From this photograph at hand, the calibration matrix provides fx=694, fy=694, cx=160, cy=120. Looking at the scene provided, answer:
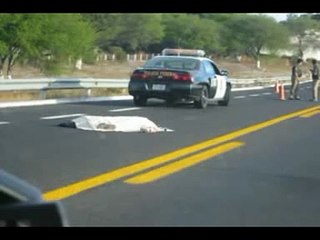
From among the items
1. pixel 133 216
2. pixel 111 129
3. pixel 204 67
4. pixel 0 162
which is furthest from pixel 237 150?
pixel 204 67

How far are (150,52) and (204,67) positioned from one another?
3245 cm

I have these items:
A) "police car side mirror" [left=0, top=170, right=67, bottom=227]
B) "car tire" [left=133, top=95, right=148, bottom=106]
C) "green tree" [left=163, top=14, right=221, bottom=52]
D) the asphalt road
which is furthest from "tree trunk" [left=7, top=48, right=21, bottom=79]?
"police car side mirror" [left=0, top=170, right=67, bottom=227]

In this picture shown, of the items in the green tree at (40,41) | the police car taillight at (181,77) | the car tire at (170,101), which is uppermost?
the green tree at (40,41)

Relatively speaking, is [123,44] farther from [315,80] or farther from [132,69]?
[315,80]

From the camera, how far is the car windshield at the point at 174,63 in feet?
61.0

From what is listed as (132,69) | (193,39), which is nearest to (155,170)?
(132,69)

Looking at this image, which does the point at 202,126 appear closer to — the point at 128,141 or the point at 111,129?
the point at 111,129

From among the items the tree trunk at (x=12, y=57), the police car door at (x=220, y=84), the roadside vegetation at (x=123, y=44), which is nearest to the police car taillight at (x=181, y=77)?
the roadside vegetation at (x=123, y=44)

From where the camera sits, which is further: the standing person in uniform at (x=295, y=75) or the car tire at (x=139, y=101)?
the standing person in uniform at (x=295, y=75)

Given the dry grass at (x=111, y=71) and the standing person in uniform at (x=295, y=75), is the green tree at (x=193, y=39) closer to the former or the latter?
the dry grass at (x=111, y=71)

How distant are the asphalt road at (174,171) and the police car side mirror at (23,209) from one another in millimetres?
3290

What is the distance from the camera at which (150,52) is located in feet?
168

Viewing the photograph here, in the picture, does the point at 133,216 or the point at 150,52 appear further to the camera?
the point at 150,52
